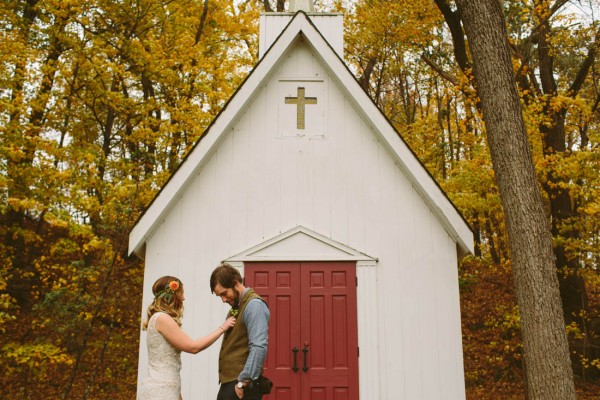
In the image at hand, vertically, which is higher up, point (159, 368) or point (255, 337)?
point (255, 337)

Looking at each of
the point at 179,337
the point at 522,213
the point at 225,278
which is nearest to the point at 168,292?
the point at 179,337

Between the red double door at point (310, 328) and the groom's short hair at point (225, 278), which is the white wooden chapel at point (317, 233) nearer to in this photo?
the red double door at point (310, 328)

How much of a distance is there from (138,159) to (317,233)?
21.7ft

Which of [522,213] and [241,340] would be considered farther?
[522,213]

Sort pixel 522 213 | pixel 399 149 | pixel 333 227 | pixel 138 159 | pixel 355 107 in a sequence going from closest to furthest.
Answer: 1. pixel 522 213
2. pixel 399 149
3. pixel 333 227
4. pixel 355 107
5. pixel 138 159

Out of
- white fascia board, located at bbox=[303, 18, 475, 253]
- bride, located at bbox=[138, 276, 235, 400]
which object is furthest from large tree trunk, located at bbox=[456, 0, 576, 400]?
bride, located at bbox=[138, 276, 235, 400]

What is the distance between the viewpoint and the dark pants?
13.0ft

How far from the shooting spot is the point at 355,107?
7.33 meters

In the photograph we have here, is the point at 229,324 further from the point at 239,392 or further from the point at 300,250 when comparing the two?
the point at 300,250

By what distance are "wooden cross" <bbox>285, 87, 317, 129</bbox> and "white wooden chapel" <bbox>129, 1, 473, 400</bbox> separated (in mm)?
21

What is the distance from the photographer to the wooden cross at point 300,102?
7379 millimetres

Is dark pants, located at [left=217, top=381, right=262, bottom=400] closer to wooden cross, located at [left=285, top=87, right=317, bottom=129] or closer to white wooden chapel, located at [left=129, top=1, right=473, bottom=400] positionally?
white wooden chapel, located at [left=129, top=1, right=473, bottom=400]

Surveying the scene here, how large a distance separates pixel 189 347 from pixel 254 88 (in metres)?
4.23

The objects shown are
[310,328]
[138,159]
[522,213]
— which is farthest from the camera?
[138,159]
